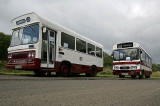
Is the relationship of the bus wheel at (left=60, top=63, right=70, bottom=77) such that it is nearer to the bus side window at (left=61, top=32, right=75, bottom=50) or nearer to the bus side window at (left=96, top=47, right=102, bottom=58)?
the bus side window at (left=61, top=32, right=75, bottom=50)

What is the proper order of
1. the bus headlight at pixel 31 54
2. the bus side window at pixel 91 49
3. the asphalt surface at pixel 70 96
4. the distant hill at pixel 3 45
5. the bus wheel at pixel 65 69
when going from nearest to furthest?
1. the asphalt surface at pixel 70 96
2. the bus headlight at pixel 31 54
3. the bus wheel at pixel 65 69
4. the bus side window at pixel 91 49
5. the distant hill at pixel 3 45

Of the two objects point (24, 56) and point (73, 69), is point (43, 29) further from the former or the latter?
point (73, 69)

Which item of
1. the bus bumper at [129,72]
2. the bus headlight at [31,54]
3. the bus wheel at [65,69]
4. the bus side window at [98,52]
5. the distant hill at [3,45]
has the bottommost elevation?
the bus bumper at [129,72]

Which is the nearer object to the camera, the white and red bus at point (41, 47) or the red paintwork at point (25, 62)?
the red paintwork at point (25, 62)

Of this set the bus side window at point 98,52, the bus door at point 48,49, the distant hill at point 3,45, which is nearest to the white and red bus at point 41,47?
the bus door at point 48,49

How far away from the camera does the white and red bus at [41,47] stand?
9.74 metres

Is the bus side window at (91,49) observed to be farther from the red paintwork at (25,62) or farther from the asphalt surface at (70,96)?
the asphalt surface at (70,96)

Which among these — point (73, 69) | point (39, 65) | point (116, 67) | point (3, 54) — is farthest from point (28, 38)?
point (3, 54)

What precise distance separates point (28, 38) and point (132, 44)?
10070 mm

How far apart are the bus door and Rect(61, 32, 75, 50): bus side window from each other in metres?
0.82

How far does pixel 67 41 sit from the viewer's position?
1216 centimetres

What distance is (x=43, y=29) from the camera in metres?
9.81

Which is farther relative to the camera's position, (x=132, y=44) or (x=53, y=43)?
(x=132, y=44)

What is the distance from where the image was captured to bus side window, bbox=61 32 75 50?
11.7m
